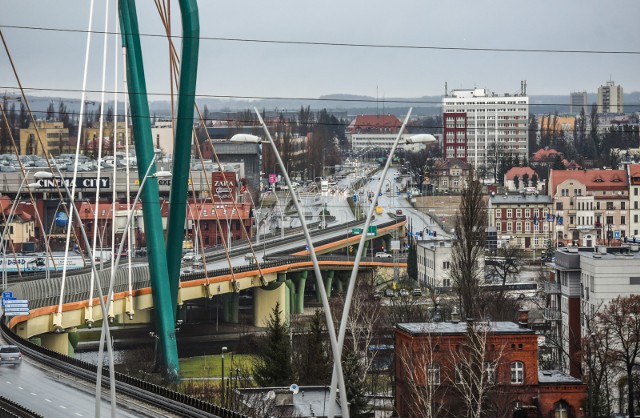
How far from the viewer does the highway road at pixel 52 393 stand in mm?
41156

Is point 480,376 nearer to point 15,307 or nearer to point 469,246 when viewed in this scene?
point 469,246

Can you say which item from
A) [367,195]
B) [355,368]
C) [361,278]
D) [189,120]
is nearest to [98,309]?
[189,120]

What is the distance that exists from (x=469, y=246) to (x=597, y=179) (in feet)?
245

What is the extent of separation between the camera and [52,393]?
44781 millimetres

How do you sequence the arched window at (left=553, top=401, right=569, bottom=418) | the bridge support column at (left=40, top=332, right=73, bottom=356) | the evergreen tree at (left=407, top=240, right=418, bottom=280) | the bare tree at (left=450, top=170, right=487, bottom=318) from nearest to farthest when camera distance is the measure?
the arched window at (left=553, top=401, right=569, bottom=418)
the bare tree at (left=450, top=170, right=487, bottom=318)
the bridge support column at (left=40, top=332, right=73, bottom=356)
the evergreen tree at (left=407, top=240, right=418, bottom=280)

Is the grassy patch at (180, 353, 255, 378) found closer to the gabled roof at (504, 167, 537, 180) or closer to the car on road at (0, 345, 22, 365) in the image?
the car on road at (0, 345, 22, 365)

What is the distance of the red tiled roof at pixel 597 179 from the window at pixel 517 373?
85.9 m

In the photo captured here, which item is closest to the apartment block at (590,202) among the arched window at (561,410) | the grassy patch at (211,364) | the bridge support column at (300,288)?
the bridge support column at (300,288)

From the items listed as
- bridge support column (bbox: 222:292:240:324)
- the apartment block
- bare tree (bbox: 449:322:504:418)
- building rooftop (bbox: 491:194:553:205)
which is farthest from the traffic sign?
building rooftop (bbox: 491:194:553:205)

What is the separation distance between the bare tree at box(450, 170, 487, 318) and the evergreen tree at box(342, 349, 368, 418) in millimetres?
9669

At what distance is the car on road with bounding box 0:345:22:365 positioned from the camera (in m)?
51.2

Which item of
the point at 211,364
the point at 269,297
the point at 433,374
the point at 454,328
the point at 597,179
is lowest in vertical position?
the point at 269,297

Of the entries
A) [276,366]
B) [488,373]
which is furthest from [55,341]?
[488,373]

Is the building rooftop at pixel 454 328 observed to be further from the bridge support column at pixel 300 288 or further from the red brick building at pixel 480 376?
the bridge support column at pixel 300 288
